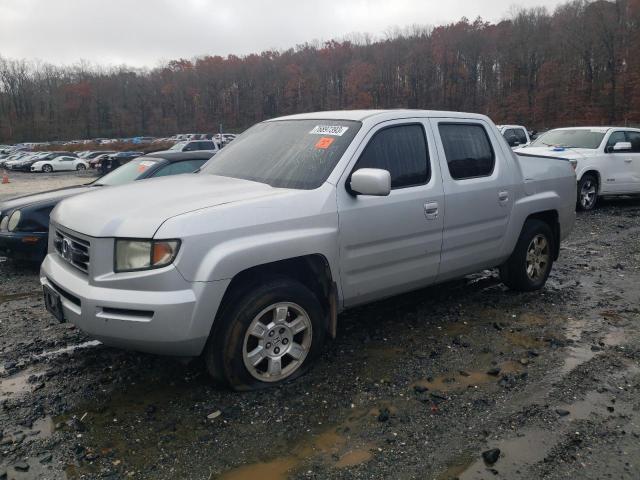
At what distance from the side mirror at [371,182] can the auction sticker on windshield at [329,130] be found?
1.89 ft

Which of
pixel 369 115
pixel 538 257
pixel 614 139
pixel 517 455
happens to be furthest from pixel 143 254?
pixel 614 139

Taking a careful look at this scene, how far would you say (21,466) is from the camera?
2793 millimetres

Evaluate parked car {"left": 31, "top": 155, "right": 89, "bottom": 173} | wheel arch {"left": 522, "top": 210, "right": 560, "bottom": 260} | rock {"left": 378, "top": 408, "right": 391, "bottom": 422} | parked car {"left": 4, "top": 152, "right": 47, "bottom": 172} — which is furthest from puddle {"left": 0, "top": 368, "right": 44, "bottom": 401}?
parked car {"left": 4, "top": 152, "right": 47, "bottom": 172}

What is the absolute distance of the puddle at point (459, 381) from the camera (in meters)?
3.66

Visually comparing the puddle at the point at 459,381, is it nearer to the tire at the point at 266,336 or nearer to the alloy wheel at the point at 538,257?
the tire at the point at 266,336

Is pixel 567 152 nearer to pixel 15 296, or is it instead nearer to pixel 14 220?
pixel 14 220

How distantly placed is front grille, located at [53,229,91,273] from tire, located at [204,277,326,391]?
912 mm

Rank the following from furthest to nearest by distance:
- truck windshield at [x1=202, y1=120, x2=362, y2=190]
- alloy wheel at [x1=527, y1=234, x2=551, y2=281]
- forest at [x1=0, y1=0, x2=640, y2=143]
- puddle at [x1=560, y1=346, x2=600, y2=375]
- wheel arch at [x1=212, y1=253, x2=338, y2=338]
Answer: forest at [x1=0, y1=0, x2=640, y2=143] → alloy wheel at [x1=527, y1=234, x2=551, y2=281] → puddle at [x1=560, y1=346, x2=600, y2=375] → truck windshield at [x1=202, y1=120, x2=362, y2=190] → wheel arch at [x1=212, y1=253, x2=338, y2=338]

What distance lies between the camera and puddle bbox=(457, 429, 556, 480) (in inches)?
108

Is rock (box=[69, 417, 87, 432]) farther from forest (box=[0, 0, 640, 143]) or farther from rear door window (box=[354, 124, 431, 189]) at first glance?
forest (box=[0, 0, 640, 143])

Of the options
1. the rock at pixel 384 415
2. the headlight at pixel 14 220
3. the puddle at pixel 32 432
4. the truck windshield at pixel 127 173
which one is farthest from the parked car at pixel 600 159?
the puddle at pixel 32 432

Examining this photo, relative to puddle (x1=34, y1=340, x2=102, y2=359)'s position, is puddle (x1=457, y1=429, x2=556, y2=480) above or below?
below

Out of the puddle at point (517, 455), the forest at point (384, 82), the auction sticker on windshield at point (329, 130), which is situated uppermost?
the forest at point (384, 82)

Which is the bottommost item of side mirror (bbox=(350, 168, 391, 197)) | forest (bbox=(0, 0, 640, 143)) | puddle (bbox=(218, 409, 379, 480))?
puddle (bbox=(218, 409, 379, 480))
